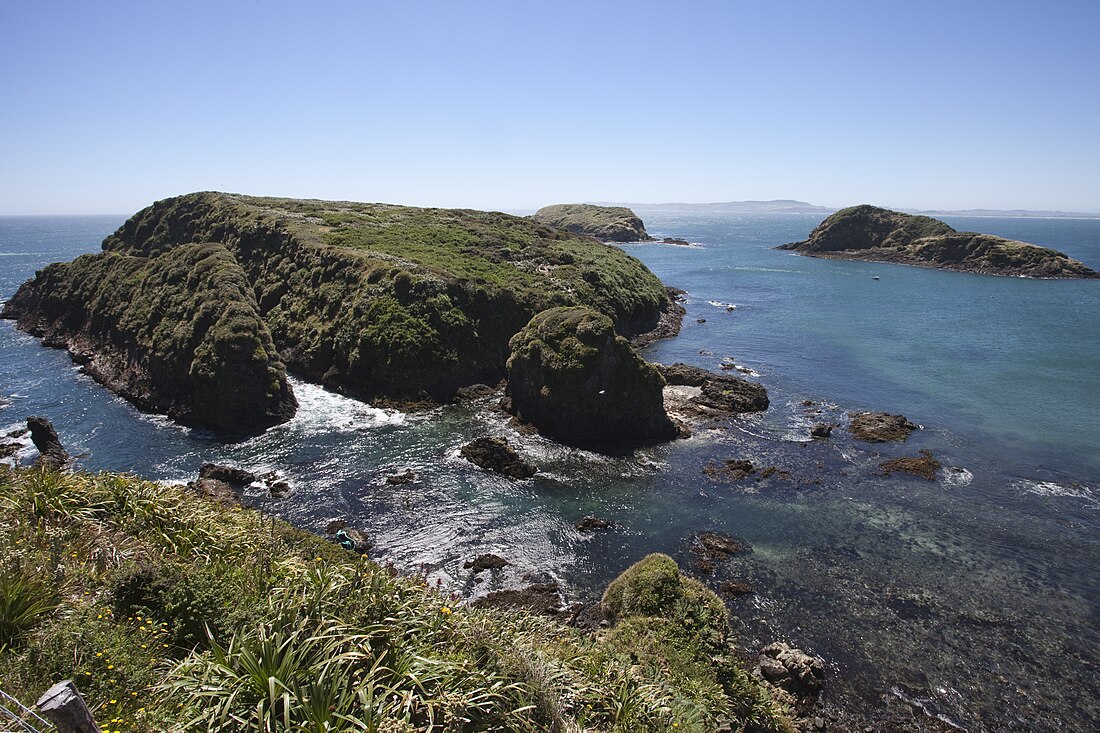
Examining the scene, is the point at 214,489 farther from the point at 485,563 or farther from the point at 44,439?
the point at 485,563

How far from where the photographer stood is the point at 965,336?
2741 inches

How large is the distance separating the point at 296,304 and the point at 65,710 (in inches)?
2250

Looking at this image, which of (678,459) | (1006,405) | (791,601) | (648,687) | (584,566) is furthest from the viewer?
(1006,405)

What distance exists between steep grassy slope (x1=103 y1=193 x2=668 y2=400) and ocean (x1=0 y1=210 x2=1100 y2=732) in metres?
5.06

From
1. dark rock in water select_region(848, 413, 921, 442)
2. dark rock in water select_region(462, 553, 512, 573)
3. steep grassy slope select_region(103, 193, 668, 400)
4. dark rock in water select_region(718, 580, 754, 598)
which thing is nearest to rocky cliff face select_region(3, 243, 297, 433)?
steep grassy slope select_region(103, 193, 668, 400)

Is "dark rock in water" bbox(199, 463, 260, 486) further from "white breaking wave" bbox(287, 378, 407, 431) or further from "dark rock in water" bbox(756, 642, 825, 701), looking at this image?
"dark rock in water" bbox(756, 642, 825, 701)

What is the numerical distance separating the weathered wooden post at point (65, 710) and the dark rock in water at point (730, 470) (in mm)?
31564

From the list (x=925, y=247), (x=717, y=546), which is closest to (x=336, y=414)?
(x=717, y=546)

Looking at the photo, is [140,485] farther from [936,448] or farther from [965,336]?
[965,336]

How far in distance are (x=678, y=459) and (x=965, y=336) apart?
5377cm

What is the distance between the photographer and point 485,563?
26453 mm

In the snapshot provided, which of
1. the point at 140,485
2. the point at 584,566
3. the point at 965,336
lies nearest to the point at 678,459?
the point at 584,566

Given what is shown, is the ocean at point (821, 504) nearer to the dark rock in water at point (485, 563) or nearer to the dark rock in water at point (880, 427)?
the dark rock in water at point (485, 563)

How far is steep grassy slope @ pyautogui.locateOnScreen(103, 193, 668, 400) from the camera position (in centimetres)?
4959
